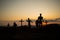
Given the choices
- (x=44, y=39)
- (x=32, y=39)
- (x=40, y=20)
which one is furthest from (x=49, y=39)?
(x=40, y=20)

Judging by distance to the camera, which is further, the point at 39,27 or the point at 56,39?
the point at 39,27

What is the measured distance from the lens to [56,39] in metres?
8.75

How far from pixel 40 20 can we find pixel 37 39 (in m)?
4.17

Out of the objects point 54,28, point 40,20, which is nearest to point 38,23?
point 40,20

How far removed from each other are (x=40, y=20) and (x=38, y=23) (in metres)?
0.39

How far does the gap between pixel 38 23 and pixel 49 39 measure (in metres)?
4.39

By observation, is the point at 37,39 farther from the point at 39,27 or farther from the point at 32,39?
the point at 39,27

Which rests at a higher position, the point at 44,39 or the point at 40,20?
the point at 40,20

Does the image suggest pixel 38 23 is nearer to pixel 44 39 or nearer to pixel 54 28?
pixel 54 28

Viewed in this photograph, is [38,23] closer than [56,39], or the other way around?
[56,39]

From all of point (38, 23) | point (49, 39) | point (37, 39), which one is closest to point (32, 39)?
point (37, 39)

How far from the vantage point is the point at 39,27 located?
44.1 feet

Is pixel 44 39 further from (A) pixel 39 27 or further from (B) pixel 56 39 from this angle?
(A) pixel 39 27

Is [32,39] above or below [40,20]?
below
